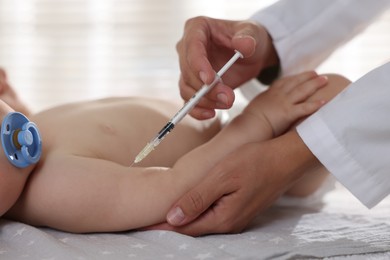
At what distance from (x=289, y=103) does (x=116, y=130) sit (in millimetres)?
321

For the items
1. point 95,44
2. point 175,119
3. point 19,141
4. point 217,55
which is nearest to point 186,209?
point 175,119

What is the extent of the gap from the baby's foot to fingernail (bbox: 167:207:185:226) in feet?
1.68

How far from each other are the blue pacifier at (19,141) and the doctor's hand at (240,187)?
220 millimetres

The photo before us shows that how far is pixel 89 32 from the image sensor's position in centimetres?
237

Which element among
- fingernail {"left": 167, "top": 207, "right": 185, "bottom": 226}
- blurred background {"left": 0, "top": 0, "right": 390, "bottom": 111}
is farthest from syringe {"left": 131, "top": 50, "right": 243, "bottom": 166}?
blurred background {"left": 0, "top": 0, "right": 390, "bottom": 111}

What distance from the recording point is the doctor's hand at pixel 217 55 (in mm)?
1038

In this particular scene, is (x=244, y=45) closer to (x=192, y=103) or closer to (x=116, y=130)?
(x=192, y=103)

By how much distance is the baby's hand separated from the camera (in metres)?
1.14

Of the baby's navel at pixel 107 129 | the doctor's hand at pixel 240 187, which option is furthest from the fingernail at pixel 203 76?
the baby's navel at pixel 107 129

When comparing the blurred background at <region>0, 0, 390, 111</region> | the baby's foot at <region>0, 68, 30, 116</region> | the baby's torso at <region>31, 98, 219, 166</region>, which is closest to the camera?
the baby's torso at <region>31, 98, 219, 166</region>

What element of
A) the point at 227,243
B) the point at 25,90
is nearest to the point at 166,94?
the point at 25,90

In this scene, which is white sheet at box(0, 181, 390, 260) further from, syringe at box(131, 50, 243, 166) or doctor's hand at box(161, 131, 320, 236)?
syringe at box(131, 50, 243, 166)

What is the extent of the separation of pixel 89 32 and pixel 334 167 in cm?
156

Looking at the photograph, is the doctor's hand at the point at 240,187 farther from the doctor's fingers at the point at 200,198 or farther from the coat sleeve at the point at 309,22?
the coat sleeve at the point at 309,22
